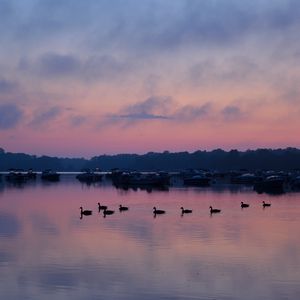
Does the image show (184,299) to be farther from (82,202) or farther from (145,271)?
(82,202)

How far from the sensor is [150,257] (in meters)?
28.7

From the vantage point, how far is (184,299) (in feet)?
66.8

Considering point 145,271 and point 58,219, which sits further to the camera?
point 58,219

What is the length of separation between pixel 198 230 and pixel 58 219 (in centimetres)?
1369

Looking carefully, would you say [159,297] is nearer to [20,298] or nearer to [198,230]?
[20,298]

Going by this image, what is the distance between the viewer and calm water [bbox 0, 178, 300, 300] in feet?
71.6

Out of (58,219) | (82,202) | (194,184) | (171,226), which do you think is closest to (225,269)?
(171,226)

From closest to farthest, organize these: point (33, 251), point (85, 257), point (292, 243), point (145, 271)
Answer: point (145, 271)
point (85, 257)
point (33, 251)
point (292, 243)

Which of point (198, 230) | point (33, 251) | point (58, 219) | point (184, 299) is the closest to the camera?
point (184, 299)

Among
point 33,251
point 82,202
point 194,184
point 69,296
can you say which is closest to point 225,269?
point 69,296

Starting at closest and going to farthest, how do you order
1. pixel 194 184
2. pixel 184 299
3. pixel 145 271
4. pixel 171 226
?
pixel 184 299, pixel 145 271, pixel 171 226, pixel 194 184

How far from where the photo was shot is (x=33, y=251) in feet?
101

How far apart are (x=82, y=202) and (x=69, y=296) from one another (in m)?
49.6

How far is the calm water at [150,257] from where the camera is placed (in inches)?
859
